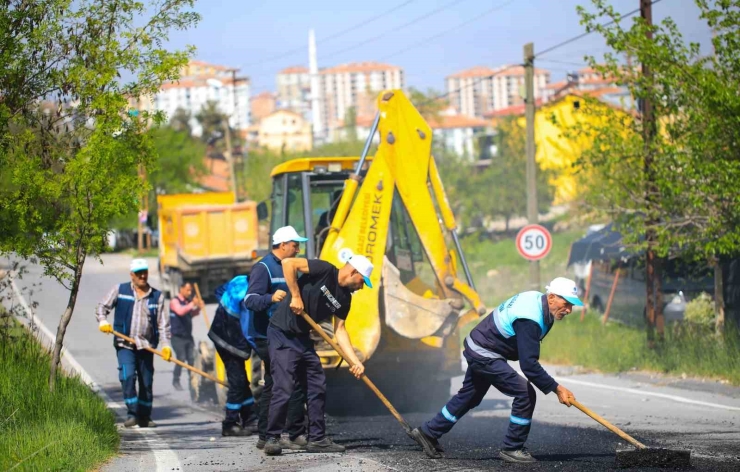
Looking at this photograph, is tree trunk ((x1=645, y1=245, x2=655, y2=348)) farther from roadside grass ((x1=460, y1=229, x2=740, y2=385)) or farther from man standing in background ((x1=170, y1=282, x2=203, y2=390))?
man standing in background ((x1=170, y1=282, x2=203, y2=390))

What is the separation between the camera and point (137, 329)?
1112 cm

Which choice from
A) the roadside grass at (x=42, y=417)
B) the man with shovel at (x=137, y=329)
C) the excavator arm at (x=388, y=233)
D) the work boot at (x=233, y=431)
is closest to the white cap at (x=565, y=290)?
the excavator arm at (x=388, y=233)

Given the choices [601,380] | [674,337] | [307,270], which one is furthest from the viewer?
[674,337]

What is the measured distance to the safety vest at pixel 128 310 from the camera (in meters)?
11.1

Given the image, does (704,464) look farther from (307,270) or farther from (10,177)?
(10,177)

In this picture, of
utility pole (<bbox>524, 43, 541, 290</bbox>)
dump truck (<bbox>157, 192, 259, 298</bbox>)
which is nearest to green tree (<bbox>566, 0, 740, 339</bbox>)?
utility pole (<bbox>524, 43, 541, 290</bbox>)

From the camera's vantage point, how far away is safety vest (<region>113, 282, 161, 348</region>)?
36.6 ft

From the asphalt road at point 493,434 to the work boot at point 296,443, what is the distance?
0.66 feet

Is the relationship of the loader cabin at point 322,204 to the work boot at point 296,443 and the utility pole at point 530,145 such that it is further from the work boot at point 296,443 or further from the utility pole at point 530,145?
the utility pole at point 530,145

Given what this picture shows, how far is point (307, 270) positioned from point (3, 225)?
294 centimetres

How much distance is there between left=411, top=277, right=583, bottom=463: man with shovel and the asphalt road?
215 millimetres

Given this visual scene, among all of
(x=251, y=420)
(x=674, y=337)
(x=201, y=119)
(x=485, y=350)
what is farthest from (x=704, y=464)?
(x=201, y=119)

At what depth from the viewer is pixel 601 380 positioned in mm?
15922

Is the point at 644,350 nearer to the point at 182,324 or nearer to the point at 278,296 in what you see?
the point at 182,324
